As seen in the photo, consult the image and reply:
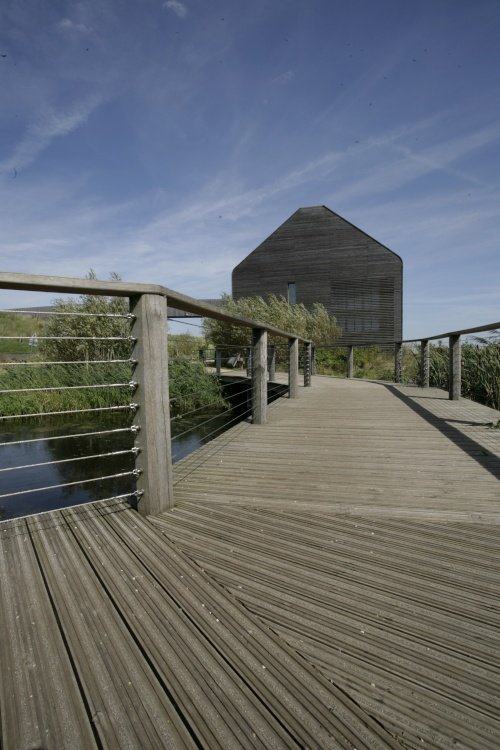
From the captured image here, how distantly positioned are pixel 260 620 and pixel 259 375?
3.31m

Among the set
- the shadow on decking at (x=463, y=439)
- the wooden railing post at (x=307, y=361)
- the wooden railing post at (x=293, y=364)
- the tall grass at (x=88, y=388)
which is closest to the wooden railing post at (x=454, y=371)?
the shadow on decking at (x=463, y=439)

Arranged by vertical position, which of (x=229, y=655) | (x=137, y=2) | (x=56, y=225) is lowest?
(x=229, y=655)

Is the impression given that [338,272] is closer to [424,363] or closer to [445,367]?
[445,367]

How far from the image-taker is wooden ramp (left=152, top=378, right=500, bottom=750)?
981 millimetres

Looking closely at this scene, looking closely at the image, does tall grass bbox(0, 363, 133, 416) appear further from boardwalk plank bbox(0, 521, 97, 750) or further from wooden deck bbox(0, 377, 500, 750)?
boardwalk plank bbox(0, 521, 97, 750)

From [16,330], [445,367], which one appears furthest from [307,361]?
[16,330]

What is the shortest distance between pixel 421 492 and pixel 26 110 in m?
12.3

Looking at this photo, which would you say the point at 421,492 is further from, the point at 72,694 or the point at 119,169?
the point at 119,169

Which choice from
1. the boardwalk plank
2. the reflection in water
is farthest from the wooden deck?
the reflection in water

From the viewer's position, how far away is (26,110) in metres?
9.94

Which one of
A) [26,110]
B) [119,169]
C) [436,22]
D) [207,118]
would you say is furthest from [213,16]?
[26,110]

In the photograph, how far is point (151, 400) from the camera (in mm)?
1987

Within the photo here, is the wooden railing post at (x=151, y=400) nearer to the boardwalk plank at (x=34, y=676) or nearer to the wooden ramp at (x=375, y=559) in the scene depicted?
the wooden ramp at (x=375, y=559)

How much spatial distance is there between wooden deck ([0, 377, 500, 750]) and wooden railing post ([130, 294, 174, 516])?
0.14 m
